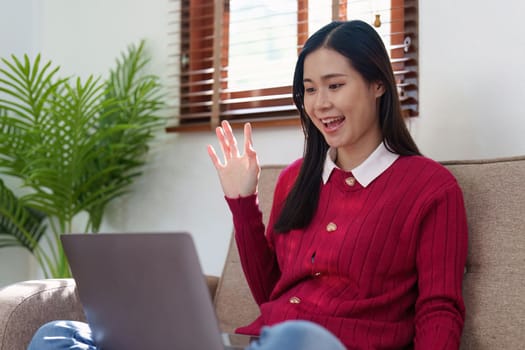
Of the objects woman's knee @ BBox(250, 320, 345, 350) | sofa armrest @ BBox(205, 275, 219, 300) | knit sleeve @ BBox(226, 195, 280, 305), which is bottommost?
sofa armrest @ BBox(205, 275, 219, 300)

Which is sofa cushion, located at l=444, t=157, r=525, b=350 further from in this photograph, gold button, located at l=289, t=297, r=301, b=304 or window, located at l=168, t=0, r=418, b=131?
window, located at l=168, t=0, r=418, b=131

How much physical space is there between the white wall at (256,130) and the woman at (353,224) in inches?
13.9

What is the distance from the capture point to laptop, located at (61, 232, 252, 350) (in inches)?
38.3

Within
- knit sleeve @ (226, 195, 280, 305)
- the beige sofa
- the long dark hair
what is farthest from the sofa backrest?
knit sleeve @ (226, 195, 280, 305)

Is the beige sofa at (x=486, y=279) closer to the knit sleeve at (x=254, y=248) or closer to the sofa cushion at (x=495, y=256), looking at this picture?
the sofa cushion at (x=495, y=256)

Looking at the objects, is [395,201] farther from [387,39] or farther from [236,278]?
[387,39]

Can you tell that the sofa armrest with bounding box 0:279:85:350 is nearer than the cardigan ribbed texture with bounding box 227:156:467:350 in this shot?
No

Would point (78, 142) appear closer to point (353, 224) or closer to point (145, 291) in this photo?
point (353, 224)

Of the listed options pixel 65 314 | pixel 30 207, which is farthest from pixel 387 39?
pixel 30 207

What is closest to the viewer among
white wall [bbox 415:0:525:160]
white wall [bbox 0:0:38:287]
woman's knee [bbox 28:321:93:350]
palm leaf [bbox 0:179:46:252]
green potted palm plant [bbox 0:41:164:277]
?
woman's knee [bbox 28:321:93:350]

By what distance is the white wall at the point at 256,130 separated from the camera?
183cm

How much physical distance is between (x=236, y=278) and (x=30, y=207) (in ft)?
3.84

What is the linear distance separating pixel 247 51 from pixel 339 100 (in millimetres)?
951

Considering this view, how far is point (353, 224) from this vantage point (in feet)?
5.00
